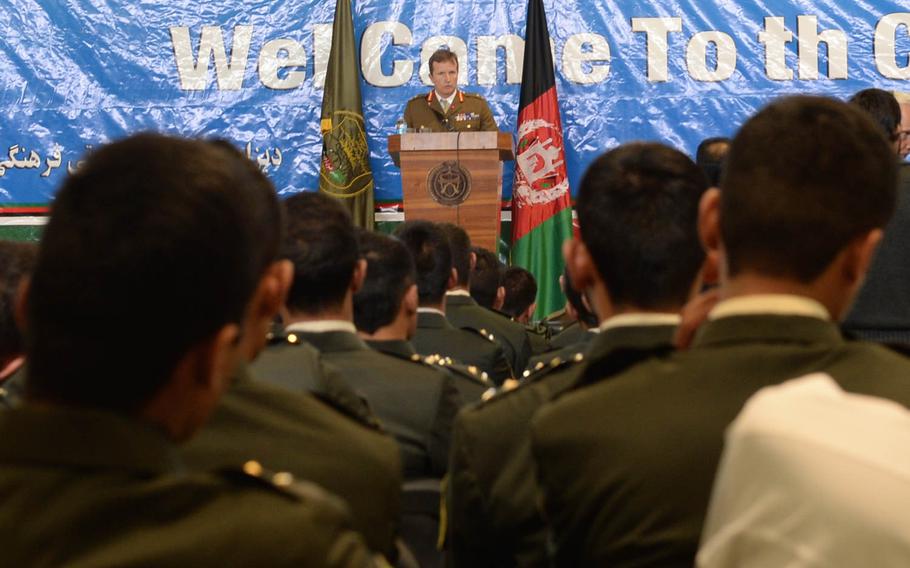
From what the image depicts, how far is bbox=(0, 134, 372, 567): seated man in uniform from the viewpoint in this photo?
0.79m

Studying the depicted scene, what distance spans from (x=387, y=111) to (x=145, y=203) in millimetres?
7166

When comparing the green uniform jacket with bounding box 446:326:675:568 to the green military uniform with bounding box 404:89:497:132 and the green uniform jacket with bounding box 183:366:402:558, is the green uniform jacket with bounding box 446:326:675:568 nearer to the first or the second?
the green uniform jacket with bounding box 183:366:402:558

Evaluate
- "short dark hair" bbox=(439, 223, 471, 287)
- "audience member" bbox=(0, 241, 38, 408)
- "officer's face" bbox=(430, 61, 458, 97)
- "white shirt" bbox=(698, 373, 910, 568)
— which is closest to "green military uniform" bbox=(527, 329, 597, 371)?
"short dark hair" bbox=(439, 223, 471, 287)

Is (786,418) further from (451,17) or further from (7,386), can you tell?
(451,17)

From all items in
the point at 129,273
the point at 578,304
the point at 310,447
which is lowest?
the point at 578,304

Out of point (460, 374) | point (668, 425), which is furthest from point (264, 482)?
point (460, 374)

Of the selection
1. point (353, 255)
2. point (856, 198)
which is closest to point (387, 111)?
point (353, 255)

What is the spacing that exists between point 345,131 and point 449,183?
4.95 ft

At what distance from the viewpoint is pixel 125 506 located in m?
0.79

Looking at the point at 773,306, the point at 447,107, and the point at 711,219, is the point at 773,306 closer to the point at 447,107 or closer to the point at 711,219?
the point at 711,219

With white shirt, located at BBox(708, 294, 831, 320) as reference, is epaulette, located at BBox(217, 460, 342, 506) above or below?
above

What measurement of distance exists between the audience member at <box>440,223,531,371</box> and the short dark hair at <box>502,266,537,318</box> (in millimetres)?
1519

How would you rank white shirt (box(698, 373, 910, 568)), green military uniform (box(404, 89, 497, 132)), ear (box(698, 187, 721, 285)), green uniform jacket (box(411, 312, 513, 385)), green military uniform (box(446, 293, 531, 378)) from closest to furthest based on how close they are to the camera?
white shirt (box(698, 373, 910, 568)) < ear (box(698, 187, 721, 285)) < green uniform jacket (box(411, 312, 513, 385)) < green military uniform (box(446, 293, 531, 378)) < green military uniform (box(404, 89, 497, 132))

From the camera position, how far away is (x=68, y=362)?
32.5 inches
